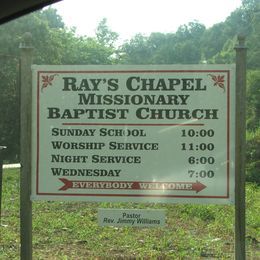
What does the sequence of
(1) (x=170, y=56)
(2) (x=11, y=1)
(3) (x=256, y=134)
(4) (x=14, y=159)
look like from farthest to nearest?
1. (3) (x=256, y=134)
2. (4) (x=14, y=159)
3. (1) (x=170, y=56)
4. (2) (x=11, y=1)

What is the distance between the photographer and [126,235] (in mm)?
5477

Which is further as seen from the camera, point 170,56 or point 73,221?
point 73,221

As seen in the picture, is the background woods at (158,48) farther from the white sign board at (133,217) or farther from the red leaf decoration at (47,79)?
the white sign board at (133,217)

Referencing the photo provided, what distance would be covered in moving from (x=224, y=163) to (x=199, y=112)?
1.37 ft

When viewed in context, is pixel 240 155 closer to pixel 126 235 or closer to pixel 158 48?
pixel 126 235

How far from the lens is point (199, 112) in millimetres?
3832

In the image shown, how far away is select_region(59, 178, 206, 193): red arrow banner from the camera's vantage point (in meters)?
3.81

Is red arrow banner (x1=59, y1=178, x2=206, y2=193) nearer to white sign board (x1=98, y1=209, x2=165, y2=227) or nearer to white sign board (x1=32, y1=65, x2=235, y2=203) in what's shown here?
white sign board (x1=32, y1=65, x2=235, y2=203)

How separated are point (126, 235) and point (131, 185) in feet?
5.73

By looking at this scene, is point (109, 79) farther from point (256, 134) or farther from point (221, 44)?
point (256, 134)

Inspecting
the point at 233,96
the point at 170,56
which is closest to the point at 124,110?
the point at 233,96

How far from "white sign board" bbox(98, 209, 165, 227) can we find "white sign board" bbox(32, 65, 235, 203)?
4.5 inches

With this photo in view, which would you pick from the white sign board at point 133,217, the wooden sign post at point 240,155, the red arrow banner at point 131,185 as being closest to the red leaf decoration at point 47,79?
the red arrow banner at point 131,185

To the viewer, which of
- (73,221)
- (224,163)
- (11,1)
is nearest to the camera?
(11,1)
